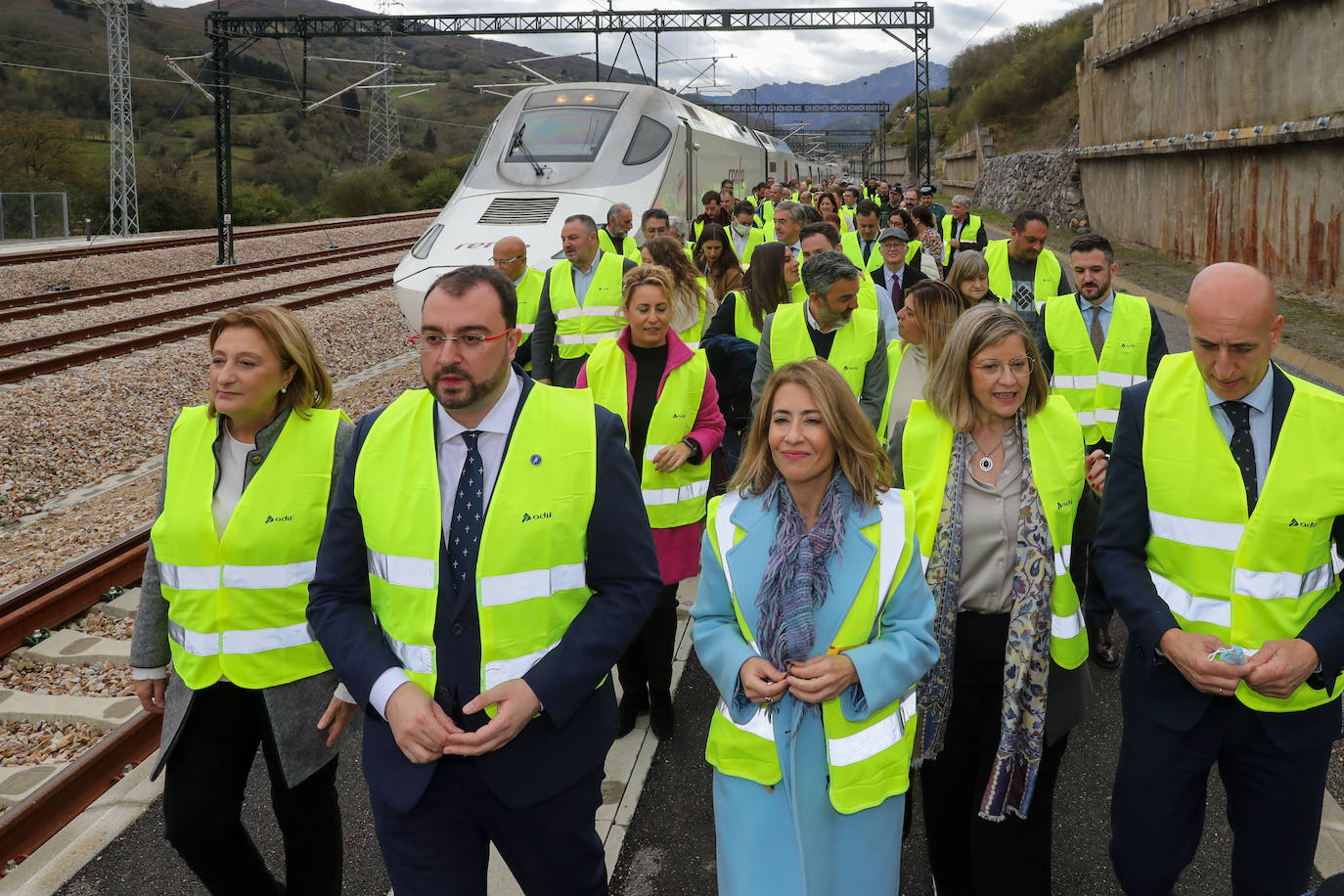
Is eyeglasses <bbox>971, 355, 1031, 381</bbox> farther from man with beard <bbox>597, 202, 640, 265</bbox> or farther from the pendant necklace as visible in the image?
man with beard <bbox>597, 202, 640, 265</bbox>

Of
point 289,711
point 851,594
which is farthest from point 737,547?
Result: point 289,711

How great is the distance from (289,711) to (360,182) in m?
49.0

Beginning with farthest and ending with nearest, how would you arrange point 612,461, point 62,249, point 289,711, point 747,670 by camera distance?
1. point 62,249
2. point 289,711
3. point 612,461
4. point 747,670

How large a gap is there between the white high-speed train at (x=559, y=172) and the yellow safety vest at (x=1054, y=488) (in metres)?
9.59

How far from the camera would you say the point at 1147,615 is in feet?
9.72

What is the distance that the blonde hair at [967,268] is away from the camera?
576cm

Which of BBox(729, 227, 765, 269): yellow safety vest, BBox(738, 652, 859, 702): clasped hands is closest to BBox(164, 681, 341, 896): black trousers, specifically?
BBox(738, 652, 859, 702): clasped hands

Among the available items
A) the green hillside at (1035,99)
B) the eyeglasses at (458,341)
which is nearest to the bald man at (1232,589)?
the eyeglasses at (458,341)

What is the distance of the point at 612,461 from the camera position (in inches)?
113

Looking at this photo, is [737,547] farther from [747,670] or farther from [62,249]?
[62,249]

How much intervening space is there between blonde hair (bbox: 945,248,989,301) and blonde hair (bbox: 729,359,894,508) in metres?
3.13

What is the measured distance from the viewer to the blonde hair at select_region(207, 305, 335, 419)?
3.24 m

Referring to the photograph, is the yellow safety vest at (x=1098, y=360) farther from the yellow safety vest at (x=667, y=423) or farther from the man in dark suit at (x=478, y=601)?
the man in dark suit at (x=478, y=601)

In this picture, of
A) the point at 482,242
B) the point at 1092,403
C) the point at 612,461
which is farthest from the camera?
the point at 482,242
